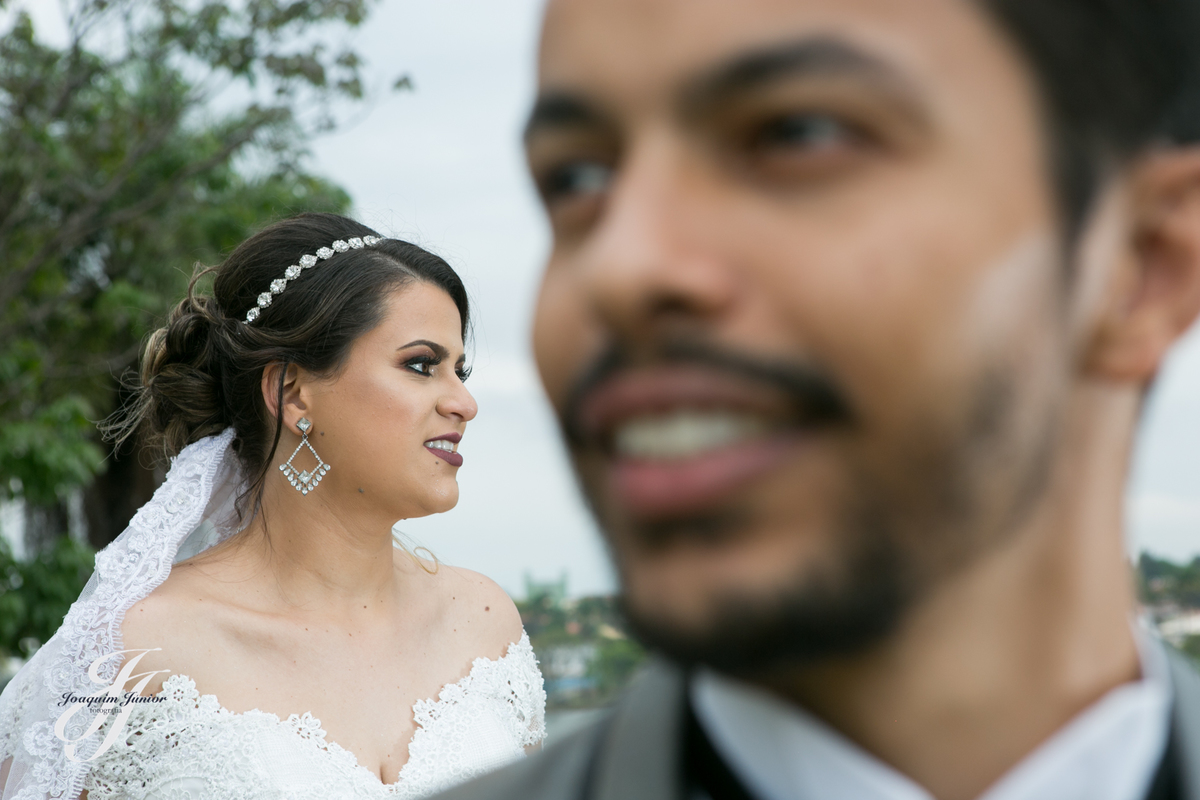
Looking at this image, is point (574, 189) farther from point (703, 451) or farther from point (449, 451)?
point (449, 451)

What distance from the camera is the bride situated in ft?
11.5

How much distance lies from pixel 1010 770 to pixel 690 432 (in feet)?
1.65

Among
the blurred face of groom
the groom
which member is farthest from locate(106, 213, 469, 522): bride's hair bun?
the blurred face of groom

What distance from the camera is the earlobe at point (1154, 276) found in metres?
1.17

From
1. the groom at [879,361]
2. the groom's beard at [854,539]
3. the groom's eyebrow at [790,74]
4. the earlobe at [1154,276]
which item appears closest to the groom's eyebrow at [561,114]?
the groom at [879,361]

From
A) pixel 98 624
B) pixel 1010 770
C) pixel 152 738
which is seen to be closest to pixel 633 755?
pixel 1010 770

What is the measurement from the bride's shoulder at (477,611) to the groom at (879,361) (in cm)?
331

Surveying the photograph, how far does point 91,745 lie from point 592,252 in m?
3.14

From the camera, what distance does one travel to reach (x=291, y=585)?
12.9 ft

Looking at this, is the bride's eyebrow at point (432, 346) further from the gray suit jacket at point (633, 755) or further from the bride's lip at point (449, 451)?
the gray suit jacket at point (633, 755)

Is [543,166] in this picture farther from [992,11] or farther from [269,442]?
[269,442]

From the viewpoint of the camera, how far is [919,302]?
1.03 meters

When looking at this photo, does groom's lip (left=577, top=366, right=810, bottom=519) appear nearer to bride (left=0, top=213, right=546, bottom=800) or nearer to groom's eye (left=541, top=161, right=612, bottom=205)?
groom's eye (left=541, top=161, right=612, bottom=205)

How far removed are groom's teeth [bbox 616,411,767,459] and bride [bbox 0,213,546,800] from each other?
283 cm
